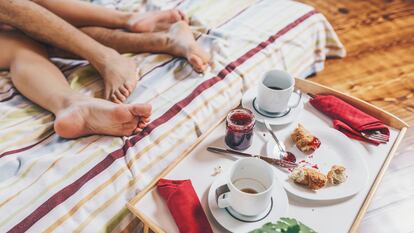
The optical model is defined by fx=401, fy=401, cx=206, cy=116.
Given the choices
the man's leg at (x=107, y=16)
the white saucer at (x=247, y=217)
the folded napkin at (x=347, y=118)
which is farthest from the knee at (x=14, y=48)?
the folded napkin at (x=347, y=118)

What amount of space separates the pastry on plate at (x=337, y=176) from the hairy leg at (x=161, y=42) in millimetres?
531

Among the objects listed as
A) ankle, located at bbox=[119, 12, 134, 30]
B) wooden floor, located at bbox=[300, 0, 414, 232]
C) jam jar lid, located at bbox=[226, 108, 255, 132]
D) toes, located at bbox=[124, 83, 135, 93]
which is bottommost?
wooden floor, located at bbox=[300, 0, 414, 232]

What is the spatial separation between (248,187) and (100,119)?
42cm

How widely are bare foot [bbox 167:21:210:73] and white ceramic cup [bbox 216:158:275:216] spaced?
49 centimetres

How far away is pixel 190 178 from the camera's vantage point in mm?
891

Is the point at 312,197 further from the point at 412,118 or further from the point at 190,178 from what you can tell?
the point at 412,118

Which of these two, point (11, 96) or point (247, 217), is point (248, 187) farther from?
point (11, 96)

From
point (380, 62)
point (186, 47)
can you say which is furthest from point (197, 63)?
point (380, 62)

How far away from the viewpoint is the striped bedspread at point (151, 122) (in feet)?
2.85

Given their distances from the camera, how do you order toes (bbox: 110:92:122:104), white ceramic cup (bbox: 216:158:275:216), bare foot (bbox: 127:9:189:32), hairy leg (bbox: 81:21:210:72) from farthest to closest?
bare foot (bbox: 127:9:189:32), hairy leg (bbox: 81:21:210:72), toes (bbox: 110:92:122:104), white ceramic cup (bbox: 216:158:275:216)

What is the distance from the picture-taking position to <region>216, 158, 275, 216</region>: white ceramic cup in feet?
2.49

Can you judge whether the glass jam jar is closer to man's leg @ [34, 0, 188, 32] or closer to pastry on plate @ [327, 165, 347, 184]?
pastry on plate @ [327, 165, 347, 184]

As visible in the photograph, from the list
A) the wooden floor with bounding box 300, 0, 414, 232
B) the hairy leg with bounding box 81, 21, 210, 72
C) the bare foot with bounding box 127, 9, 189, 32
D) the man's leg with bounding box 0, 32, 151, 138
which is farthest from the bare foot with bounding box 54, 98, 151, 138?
the wooden floor with bounding box 300, 0, 414, 232

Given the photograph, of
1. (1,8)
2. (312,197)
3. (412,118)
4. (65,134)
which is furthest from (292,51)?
(1,8)
